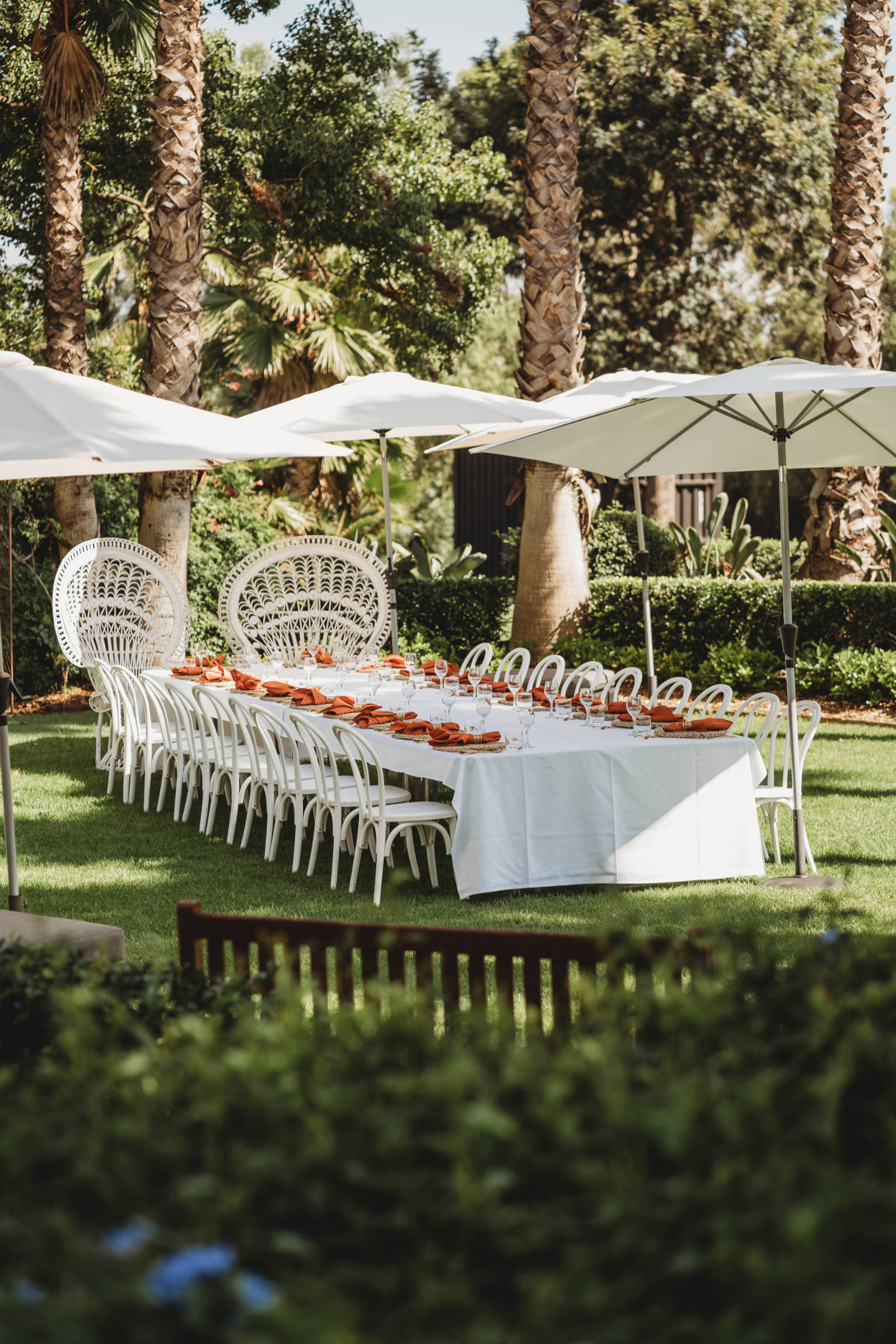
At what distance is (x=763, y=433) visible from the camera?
27.3 ft

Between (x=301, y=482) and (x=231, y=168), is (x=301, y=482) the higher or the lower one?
the lower one

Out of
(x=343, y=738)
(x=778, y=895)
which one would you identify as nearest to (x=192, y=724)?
(x=343, y=738)

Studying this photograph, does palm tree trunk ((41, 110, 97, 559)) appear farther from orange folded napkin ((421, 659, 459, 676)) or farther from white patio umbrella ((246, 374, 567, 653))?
orange folded napkin ((421, 659, 459, 676))

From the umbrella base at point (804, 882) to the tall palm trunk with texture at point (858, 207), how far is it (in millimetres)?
7559

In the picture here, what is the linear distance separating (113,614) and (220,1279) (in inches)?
414

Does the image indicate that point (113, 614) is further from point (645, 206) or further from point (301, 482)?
point (645, 206)

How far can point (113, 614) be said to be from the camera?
1173 cm

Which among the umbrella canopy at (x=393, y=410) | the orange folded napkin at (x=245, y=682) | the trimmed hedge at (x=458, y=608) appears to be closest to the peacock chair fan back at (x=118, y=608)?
the umbrella canopy at (x=393, y=410)

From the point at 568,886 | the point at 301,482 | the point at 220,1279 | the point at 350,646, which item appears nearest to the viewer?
the point at 220,1279

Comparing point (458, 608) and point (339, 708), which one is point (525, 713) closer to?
point (339, 708)

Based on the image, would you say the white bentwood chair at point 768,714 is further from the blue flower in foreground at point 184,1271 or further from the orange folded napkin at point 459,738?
the blue flower in foreground at point 184,1271

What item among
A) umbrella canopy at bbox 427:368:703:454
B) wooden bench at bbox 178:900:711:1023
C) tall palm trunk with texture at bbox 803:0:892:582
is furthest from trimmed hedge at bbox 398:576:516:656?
wooden bench at bbox 178:900:711:1023

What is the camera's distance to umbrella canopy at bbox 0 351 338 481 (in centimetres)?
555

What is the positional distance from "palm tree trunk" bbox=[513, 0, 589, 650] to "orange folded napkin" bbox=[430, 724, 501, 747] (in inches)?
257
